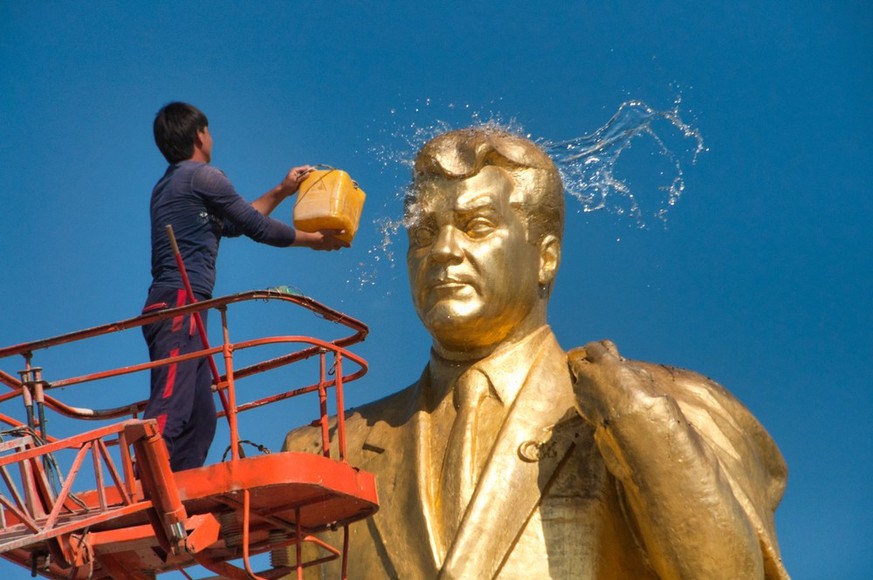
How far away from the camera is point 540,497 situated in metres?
10.8

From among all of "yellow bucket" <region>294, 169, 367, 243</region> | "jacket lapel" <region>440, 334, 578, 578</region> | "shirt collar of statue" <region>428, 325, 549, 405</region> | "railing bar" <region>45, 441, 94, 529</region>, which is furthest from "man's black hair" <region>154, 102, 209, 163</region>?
"railing bar" <region>45, 441, 94, 529</region>

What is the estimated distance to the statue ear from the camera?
1180 cm

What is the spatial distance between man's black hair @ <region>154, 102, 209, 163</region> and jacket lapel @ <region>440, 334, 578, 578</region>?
94.1 inches

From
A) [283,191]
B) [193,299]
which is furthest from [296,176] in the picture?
[193,299]

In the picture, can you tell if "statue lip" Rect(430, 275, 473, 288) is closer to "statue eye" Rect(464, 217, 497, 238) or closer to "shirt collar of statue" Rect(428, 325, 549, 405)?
"statue eye" Rect(464, 217, 497, 238)

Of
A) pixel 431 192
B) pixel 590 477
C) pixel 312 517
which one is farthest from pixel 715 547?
pixel 431 192

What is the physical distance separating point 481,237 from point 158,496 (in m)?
3.12

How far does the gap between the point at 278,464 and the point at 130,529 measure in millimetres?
801

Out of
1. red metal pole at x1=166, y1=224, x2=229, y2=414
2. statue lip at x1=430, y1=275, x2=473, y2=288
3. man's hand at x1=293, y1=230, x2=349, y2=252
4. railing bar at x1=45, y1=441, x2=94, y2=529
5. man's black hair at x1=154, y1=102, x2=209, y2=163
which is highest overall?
man's black hair at x1=154, y1=102, x2=209, y2=163

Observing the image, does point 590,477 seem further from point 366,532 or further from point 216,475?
point 216,475

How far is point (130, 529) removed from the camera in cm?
936

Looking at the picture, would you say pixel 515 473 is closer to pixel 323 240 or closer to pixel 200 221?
pixel 323 240

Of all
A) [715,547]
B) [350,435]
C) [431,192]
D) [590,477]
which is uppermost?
[431,192]

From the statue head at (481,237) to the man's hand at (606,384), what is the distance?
106cm
